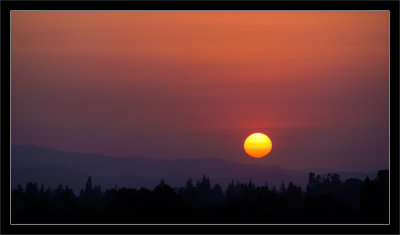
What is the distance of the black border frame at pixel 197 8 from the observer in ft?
16.9

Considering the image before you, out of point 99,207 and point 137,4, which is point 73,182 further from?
point 137,4

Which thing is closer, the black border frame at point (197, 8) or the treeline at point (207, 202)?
the black border frame at point (197, 8)

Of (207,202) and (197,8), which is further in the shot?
(207,202)

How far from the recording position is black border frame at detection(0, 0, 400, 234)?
5152 mm

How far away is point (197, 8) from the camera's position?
17.1ft

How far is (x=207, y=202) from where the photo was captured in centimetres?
846

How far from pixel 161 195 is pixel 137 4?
15.0 feet

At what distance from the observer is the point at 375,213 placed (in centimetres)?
991

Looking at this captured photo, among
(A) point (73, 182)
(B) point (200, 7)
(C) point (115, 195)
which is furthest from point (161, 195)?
(B) point (200, 7)

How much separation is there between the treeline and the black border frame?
8.12ft

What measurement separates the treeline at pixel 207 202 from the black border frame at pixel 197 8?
97.5 inches

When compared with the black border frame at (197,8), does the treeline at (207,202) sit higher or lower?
lower

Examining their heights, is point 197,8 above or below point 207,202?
above

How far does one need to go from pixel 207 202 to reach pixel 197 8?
154 inches
